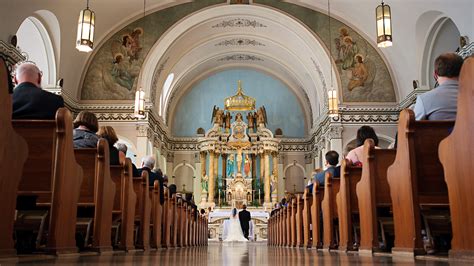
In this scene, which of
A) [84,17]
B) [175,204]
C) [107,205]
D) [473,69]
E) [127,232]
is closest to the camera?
[473,69]


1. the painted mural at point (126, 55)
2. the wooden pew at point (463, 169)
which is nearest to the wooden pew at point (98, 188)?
the wooden pew at point (463, 169)

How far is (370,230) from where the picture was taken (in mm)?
4695

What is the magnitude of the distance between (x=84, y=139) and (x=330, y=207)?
320cm

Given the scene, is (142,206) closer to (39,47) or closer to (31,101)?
(31,101)

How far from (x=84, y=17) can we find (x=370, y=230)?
7.54m

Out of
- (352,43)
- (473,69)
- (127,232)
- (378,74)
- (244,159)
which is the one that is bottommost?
(127,232)

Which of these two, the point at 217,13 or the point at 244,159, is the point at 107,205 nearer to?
the point at 217,13

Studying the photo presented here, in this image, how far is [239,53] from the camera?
2155cm

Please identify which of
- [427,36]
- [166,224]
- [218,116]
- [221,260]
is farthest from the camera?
[218,116]

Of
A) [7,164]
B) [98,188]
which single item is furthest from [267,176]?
[7,164]

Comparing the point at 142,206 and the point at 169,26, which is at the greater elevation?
the point at 169,26

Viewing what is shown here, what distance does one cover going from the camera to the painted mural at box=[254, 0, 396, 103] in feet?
55.5

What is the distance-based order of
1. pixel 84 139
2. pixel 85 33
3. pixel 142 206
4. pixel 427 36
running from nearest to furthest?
pixel 84 139 < pixel 142 206 < pixel 85 33 < pixel 427 36

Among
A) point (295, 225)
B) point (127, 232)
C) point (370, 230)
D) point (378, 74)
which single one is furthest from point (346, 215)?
point (378, 74)
